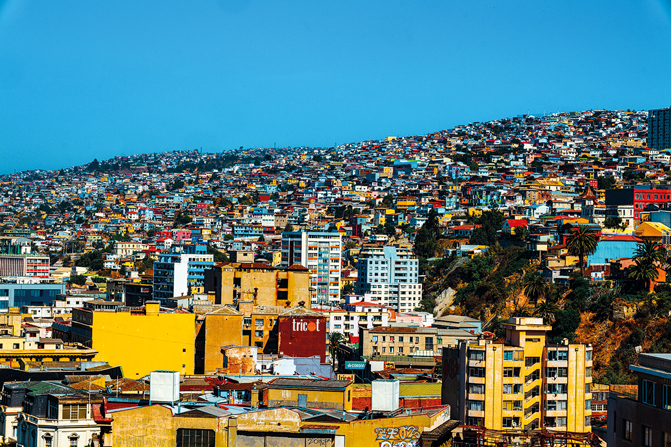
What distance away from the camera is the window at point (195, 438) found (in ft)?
59.5

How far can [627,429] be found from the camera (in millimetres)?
16766

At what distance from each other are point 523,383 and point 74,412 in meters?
11.2

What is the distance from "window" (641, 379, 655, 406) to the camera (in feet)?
52.9

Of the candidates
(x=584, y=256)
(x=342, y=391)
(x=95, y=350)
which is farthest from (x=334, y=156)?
(x=342, y=391)

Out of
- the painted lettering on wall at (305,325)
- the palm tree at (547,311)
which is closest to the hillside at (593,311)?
the palm tree at (547,311)

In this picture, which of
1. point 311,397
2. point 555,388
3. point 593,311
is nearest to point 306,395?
point 311,397

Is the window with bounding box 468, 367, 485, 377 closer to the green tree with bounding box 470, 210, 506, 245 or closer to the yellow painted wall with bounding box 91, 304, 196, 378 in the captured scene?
the yellow painted wall with bounding box 91, 304, 196, 378

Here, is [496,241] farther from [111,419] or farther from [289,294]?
[111,419]

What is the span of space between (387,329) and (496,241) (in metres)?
30.8

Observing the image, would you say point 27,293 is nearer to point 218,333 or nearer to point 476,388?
point 218,333

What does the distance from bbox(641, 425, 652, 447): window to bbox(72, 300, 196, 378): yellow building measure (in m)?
23.7

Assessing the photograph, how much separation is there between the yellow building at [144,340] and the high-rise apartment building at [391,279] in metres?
36.0

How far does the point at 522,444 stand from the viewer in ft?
68.5

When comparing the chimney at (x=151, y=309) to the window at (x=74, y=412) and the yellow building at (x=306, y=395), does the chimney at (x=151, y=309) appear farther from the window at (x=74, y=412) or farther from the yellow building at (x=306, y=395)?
the window at (x=74, y=412)
